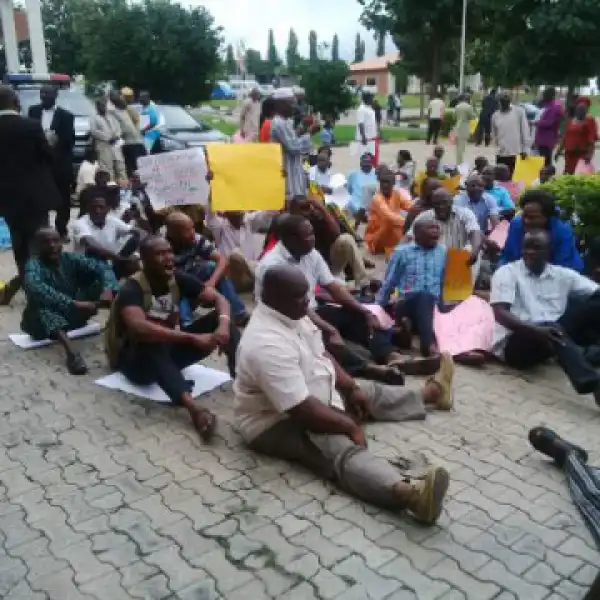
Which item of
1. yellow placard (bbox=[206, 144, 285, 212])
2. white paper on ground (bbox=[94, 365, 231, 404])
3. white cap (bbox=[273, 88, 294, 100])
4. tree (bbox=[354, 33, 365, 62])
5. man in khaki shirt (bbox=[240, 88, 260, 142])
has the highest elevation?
tree (bbox=[354, 33, 365, 62])

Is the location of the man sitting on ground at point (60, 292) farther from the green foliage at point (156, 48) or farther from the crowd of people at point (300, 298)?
the green foliage at point (156, 48)

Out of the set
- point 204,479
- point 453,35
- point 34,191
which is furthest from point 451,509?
point 453,35

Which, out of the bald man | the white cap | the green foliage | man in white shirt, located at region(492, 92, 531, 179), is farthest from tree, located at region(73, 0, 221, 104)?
the bald man

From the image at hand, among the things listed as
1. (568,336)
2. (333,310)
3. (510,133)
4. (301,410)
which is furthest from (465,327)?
(510,133)

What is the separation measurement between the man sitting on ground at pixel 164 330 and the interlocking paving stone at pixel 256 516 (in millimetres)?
238

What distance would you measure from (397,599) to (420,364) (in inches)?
90.8

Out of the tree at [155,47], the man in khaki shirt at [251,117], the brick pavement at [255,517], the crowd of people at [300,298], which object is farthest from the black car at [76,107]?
the tree at [155,47]

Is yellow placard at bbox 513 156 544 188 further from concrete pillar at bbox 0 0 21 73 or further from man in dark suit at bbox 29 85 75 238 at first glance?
concrete pillar at bbox 0 0 21 73

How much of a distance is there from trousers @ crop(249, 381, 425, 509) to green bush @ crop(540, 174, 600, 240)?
12.1ft

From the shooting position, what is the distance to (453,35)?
28.6 meters

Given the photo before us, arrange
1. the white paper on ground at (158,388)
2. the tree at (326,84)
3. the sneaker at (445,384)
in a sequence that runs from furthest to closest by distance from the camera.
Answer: the tree at (326,84)
the white paper on ground at (158,388)
the sneaker at (445,384)

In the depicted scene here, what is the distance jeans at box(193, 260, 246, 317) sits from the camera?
5141mm

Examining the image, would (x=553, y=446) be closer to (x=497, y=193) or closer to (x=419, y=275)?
(x=419, y=275)

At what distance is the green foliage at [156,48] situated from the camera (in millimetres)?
24688
